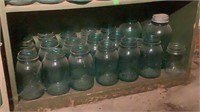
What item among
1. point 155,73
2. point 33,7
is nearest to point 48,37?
point 33,7

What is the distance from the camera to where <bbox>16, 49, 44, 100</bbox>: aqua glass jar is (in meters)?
1.46

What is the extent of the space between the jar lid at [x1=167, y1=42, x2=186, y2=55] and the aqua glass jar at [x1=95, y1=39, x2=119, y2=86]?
1.31 ft

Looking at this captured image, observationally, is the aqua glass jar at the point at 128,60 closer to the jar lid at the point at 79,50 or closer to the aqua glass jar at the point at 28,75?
the jar lid at the point at 79,50

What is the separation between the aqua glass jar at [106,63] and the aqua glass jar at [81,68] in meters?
0.05

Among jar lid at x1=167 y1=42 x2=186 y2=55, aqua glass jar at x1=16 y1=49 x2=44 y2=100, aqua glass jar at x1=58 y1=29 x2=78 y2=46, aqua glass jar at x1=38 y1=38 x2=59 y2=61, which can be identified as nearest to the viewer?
aqua glass jar at x1=16 y1=49 x2=44 y2=100

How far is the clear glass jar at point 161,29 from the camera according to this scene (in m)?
1.74

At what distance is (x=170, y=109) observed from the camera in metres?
1.55

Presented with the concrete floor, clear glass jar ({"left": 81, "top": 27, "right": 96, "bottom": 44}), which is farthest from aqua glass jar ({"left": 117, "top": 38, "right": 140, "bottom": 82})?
clear glass jar ({"left": 81, "top": 27, "right": 96, "bottom": 44})

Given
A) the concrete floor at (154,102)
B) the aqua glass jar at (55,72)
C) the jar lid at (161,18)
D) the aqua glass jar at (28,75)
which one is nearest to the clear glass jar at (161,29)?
the jar lid at (161,18)

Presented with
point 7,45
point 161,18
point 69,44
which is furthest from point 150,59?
point 7,45

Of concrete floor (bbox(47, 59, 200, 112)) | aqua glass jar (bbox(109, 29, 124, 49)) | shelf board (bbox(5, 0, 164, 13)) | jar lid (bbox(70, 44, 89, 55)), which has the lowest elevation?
concrete floor (bbox(47, 59, 200, 112))

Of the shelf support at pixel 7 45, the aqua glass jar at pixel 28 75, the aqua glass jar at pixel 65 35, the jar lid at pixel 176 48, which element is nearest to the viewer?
the shelf support at pixel 7 45

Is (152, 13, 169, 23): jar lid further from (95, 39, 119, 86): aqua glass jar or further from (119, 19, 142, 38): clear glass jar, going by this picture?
(95, 39, 119, 86): aqua glass jar

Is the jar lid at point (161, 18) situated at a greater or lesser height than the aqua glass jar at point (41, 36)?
greater
